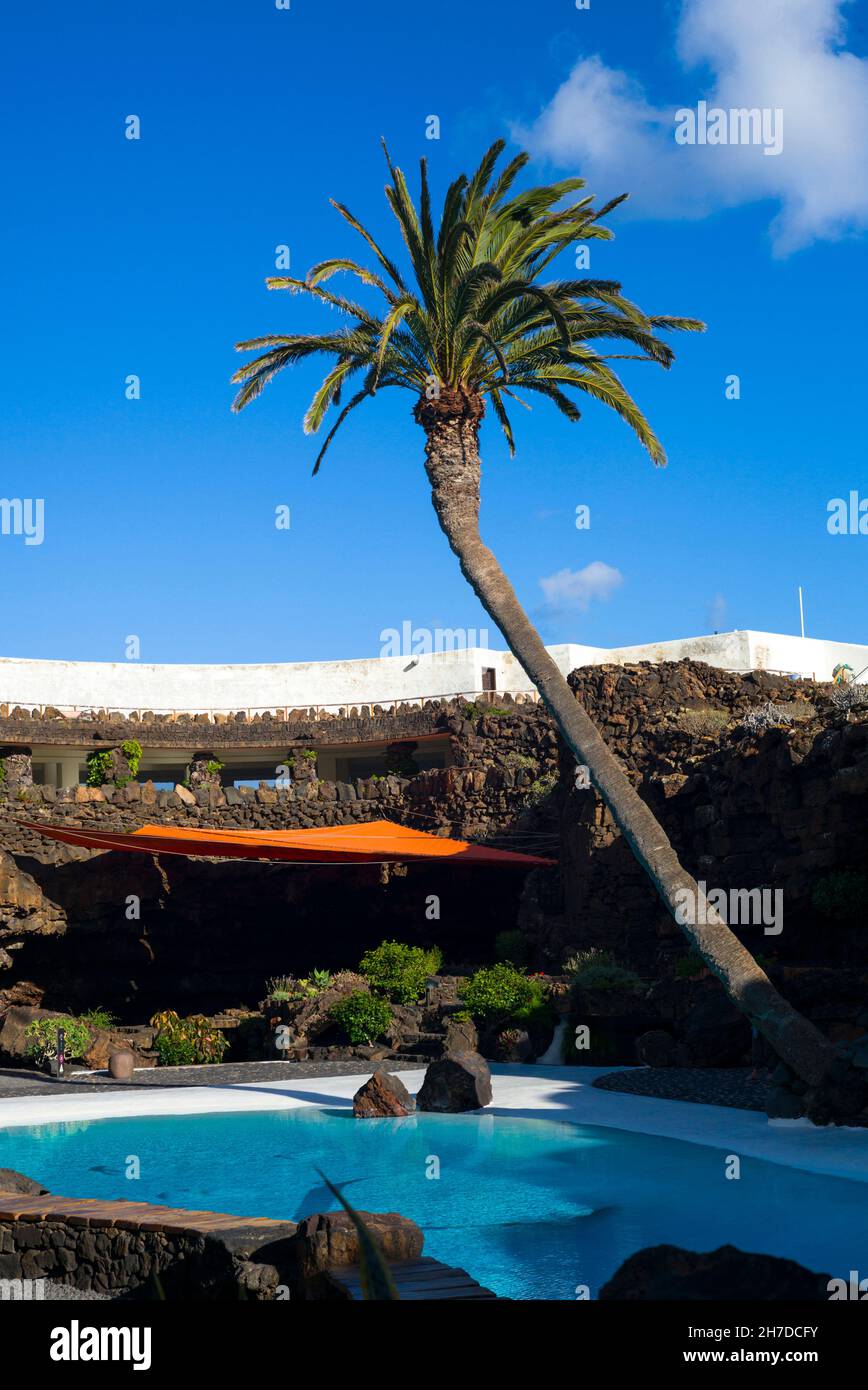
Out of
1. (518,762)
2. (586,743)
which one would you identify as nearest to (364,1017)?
(586,743)

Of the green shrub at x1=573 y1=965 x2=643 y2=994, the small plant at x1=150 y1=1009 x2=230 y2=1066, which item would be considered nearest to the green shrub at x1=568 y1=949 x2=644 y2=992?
the green shrub at x1=573 y1=965 x2=643 y2=994

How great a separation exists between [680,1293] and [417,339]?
37.0 feet

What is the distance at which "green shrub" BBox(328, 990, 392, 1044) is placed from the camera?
18328 millimetres

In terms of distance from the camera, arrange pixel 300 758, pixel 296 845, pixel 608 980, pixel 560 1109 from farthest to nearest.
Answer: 1. pixel 300 758
2. pixel 296 845
3. pixel 608 980
4. pixel 560 1109

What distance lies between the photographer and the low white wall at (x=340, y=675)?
38.5 metres

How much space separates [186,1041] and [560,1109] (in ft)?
27.3

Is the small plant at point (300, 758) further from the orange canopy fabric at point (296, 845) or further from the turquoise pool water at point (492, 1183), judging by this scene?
the turquoise pool water at point (492, 1183)

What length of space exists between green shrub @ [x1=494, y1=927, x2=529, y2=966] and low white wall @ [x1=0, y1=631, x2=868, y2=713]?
50.6 ft

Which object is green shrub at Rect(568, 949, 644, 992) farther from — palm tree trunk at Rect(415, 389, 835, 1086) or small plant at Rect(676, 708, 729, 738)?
palm tree trunk at Rect(415, 389, 835, 1086)

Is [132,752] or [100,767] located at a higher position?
[132,752]

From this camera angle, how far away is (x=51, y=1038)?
57.8 feet

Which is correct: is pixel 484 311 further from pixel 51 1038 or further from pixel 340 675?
pixel 340 675

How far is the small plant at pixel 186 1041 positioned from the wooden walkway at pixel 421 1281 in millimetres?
13659
